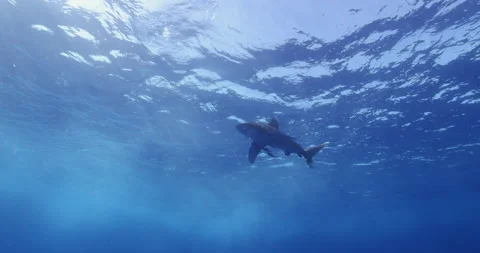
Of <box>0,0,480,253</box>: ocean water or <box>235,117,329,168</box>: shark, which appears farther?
<box>0,0,480,253</box>: ocean water

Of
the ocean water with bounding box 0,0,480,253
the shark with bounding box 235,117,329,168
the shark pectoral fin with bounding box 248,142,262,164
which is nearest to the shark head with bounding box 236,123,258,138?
the shark with bounding box 235,117,329,168

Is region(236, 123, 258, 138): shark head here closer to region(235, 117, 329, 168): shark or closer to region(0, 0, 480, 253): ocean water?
region(235, 117, 329, 168): shark

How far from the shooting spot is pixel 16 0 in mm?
12500

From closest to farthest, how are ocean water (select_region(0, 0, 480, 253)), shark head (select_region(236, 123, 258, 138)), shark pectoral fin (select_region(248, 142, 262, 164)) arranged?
shark head (select_region(236, 123, 258, 138)), shark pectoral fin (select_region(248, 142, 262, 164)), ocean water (select_region(0, 0, 480, 253))

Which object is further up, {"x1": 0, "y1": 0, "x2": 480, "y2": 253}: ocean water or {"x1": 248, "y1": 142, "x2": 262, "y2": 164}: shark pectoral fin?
{"x1": 0, "y1": 0, "x2": 480, "y2": 253}: ocean water

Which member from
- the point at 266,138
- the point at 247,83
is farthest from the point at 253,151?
the point at 247,83

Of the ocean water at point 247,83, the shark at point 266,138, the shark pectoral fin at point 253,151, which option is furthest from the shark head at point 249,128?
the ocean water at point 247,83

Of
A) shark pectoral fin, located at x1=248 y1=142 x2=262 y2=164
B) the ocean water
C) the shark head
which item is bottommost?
shark pectoral fin, located at x1=248 y1=142 x2=262 y2=164

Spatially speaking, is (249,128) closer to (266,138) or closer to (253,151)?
(266,138)

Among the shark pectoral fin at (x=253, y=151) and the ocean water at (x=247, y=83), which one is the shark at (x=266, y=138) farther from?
the ocean water at (x=247, y=83)

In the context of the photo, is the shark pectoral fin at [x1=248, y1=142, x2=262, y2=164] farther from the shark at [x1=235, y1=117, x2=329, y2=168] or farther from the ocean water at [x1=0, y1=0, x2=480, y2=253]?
the ocean water at [x1=0, y1=0, x2=480, y2=253]

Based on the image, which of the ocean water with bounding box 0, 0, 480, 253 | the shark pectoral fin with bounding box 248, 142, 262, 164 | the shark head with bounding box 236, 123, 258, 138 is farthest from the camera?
the ocean water with bounding box 0, 0, 480, 253

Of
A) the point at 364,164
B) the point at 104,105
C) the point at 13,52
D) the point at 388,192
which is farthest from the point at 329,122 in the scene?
the point at 388,192

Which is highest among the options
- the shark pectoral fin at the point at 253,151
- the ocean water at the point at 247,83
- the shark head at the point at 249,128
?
the ocean water at the point at 247,83
